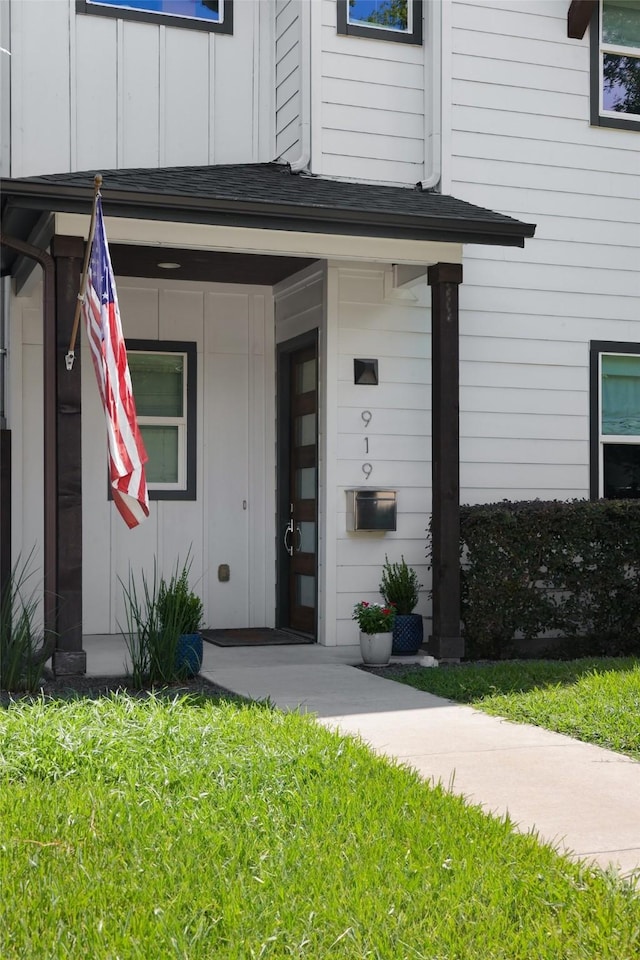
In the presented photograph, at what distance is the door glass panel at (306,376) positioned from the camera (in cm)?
955

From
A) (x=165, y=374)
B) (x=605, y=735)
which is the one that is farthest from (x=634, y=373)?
(x=605, y=735)

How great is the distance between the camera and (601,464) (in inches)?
394

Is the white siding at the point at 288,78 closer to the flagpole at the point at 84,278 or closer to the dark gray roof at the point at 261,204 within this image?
the dark gray roof at the point at 261,204

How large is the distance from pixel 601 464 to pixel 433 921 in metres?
7.17

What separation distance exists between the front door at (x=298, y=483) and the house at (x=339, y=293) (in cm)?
3

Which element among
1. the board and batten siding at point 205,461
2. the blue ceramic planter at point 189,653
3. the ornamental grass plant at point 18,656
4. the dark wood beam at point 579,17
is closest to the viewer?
the ornamental grass plant at point 18,656

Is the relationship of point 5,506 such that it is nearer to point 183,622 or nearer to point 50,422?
point 50,422

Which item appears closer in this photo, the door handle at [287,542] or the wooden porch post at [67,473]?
the wooden porch post at [67,473]

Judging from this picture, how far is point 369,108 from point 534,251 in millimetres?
1847

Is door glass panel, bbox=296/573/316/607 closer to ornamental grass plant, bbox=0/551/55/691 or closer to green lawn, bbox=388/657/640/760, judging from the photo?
green lawn, bbox=388/657/640/760

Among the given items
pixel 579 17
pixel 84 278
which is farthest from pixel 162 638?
pixel 579 17

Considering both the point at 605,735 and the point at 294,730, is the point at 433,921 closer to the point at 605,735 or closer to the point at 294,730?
the point at 294,730

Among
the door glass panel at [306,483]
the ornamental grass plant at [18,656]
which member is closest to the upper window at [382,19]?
the door glass panel at [306,483]

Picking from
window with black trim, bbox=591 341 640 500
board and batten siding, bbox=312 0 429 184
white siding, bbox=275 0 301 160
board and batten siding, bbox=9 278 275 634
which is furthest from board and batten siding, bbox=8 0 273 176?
window with black trim, bbox=591 341 640 500
